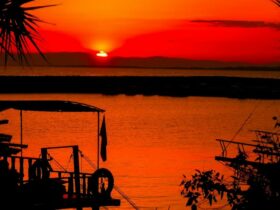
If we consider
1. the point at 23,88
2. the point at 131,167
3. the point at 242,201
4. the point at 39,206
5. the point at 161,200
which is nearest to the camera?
the point at 242,201

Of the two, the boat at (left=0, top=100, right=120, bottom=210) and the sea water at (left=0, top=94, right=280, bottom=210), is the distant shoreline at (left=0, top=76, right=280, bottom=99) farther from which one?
the boat at (left=0, top=100, right=120, bottom=210)

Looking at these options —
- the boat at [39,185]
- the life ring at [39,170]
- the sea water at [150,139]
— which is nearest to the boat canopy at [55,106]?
the boat at [39,185]

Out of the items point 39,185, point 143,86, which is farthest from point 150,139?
point 143,86

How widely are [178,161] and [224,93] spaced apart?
3043 inches

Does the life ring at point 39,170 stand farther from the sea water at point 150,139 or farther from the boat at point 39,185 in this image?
the sea water at point 150,139

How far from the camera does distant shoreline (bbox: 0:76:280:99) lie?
105688 millimetres

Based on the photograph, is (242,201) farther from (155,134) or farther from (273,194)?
(155,134)

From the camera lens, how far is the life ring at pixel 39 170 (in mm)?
12023

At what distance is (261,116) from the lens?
68688 mm

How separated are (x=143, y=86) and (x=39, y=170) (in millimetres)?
104440

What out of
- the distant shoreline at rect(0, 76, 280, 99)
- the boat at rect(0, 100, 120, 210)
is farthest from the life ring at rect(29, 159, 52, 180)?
the distant shoreline at rect(0, 76, 280, 99)

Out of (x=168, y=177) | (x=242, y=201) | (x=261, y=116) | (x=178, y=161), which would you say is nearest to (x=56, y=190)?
(x=242, y=201)

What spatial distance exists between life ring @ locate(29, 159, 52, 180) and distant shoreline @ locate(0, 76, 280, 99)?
9024 centimetres

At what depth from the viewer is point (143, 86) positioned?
11650 centimetres
